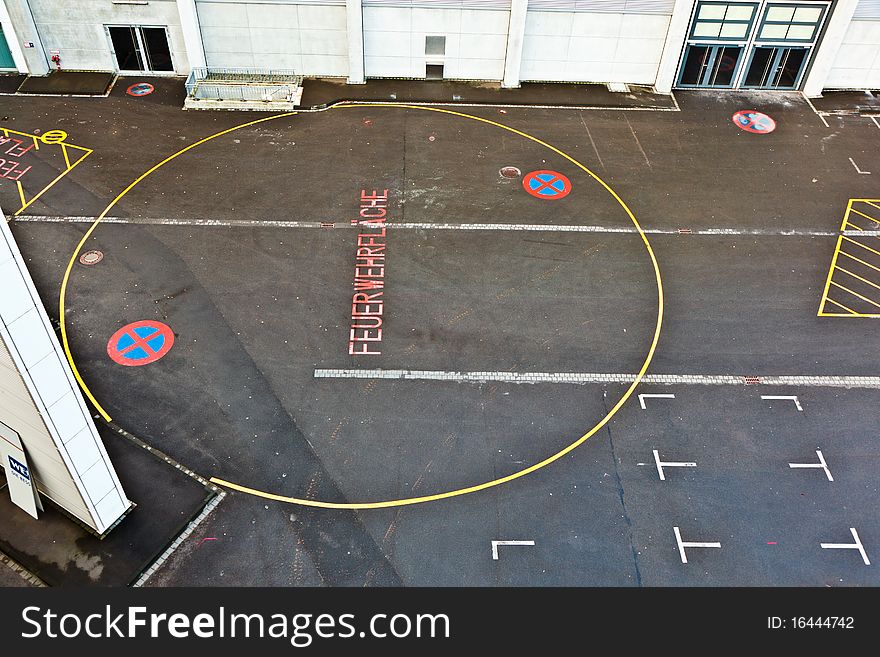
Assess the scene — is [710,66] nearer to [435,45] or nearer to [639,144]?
[639,144]

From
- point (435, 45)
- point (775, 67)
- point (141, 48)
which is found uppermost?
point (435, 45)

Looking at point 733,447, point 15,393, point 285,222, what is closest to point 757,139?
point 733,447

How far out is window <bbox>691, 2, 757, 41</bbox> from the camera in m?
42.8

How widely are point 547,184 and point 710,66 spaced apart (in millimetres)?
16598

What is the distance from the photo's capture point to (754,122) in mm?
43094

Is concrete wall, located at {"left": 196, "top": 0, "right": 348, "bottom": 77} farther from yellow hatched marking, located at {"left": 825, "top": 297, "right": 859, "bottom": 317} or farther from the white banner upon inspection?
yellow hatched marking, located at {"left": 825, "top": 297, "right": 859, "bottom": 317}

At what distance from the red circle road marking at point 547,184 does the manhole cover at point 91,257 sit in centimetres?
2085

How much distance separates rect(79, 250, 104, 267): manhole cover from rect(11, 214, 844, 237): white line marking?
2364 millimetres

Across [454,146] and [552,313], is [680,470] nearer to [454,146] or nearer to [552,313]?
[552,313]

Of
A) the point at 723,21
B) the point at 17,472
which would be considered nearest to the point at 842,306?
the point at 723,21

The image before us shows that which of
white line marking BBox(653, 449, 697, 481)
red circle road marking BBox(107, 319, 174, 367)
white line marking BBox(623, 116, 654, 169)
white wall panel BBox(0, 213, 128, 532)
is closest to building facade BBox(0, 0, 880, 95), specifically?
white line marking BBox(623, 116, 654, 169)

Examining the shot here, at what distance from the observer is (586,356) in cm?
2838

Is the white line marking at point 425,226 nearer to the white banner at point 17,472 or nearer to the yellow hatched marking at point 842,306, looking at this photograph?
the yellow hatched marking at point 842,306

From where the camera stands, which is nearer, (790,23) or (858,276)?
(858,276)
